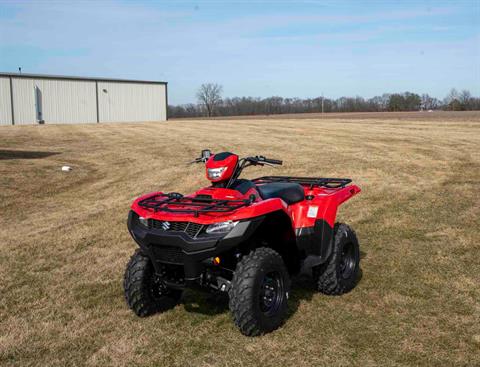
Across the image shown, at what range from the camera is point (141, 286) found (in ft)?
15.3

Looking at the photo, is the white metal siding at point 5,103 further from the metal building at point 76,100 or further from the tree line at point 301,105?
the tree line at point 301,105

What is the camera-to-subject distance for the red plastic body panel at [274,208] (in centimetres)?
414

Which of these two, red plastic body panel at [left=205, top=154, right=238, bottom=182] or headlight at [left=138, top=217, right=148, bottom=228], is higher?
red plastic body panel at [left=205, top=154, right=238, bottom=182]

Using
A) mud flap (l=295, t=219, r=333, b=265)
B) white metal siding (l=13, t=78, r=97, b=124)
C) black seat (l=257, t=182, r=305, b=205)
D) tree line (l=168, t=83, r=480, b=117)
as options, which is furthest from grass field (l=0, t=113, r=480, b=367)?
tree line (l=168, t=83, r=480, b=117)

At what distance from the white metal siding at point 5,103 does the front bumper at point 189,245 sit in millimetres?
47782

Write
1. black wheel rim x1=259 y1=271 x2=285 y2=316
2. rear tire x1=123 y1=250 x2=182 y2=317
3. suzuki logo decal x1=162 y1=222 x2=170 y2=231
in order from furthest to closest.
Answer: rear tire x1=123 y1=250 x2=182 y2=317, black wheel rim x1=259 y1=271 x2=285 y2=316, suzuki logo decal x1=162 y1=222 x2=170 y2=231

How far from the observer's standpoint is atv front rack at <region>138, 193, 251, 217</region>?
13.8 feet

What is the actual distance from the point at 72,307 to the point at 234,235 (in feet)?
7.27

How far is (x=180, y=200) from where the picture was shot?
4.73 metres

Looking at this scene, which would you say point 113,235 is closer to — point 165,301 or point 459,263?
point 165,301

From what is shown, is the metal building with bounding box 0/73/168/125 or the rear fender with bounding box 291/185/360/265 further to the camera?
the metal building with bounding box 0/73/168/125

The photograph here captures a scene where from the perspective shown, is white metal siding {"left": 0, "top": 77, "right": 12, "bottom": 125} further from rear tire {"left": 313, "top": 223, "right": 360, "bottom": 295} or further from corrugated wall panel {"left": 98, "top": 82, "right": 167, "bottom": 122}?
rear tire {"left": 313, "top": 223, "right": 360, "bottom": 295}

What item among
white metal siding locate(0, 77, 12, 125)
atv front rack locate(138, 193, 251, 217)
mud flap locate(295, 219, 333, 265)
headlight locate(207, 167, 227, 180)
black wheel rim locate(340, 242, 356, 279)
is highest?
white metal siding locate(0, 77, 12, 125)

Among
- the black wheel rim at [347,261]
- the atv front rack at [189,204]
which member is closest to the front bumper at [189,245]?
the atv front rack at [189,204]
